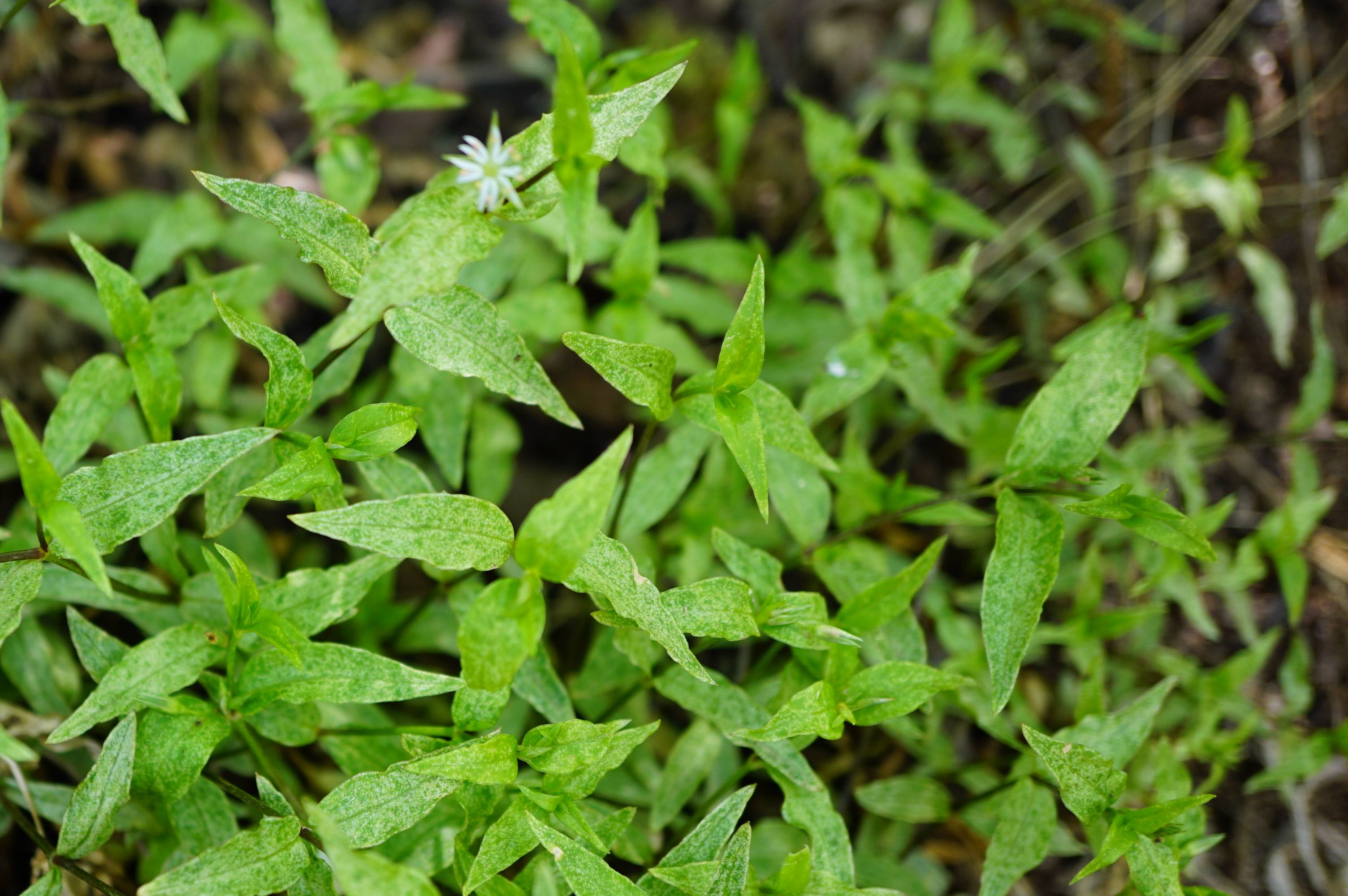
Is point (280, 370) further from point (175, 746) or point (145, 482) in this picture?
point (175, 746)

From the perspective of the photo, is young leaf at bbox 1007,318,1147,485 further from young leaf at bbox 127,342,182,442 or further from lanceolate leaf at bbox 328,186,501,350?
young leaf at bbox 127,342,182,442

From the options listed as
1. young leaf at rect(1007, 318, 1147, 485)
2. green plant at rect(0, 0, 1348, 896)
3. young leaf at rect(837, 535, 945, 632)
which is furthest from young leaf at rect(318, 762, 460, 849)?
young leaf at rect(1007, 318, 1147, 485)

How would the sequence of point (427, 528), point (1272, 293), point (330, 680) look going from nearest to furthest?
point (427, 528) < point (330, 680) < point (1272, 293)

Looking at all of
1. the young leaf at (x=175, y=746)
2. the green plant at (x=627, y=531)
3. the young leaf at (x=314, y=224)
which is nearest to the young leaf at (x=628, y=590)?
the green plant at (x=627, y=531)

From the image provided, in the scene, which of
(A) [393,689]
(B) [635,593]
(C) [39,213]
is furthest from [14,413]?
(C) [39,213]

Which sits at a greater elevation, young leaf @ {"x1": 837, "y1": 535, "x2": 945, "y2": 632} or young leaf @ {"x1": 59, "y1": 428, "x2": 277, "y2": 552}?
young leaf @ {"x1": 59, "y1": 428, "x2": 277, "y2": 552}

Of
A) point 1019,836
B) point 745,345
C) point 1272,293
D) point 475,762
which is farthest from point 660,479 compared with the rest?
point 1272,293

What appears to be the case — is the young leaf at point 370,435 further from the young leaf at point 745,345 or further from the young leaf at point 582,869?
the young leaf at point 582,869
